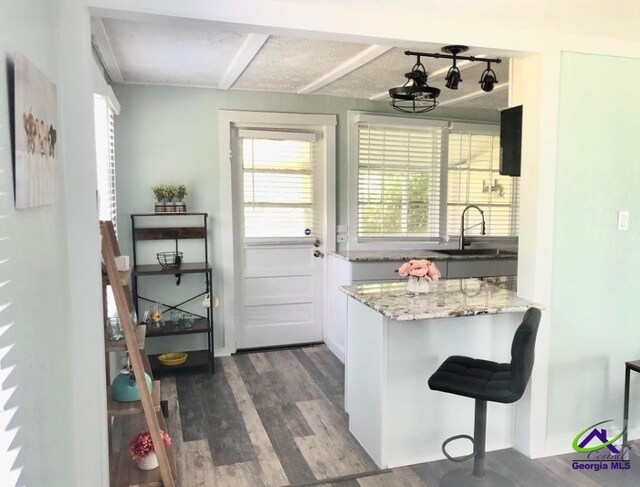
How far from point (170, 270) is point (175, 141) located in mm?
1086

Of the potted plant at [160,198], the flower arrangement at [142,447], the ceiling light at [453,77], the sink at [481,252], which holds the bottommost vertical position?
the flower arrangement at [142,447]

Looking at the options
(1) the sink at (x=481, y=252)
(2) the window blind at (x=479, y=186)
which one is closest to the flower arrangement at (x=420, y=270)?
(1) the sink at (x=481, y=252)

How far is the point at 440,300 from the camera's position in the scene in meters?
2.61

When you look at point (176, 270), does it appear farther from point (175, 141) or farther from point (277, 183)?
point (277, 183)

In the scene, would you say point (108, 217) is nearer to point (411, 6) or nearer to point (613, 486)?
point (411, 6)

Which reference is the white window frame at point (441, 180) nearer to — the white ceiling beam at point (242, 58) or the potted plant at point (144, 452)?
the white ceiling beam at point (242, 58)

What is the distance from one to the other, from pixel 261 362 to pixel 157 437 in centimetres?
216

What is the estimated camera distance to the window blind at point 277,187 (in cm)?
453

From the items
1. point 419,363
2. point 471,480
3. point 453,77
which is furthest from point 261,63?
point 471,480

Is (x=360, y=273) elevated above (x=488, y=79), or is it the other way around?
(x=488, y=79)

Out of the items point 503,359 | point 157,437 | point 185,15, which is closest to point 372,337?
point 503,359

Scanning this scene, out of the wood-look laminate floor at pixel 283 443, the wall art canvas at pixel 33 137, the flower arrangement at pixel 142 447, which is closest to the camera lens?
the wall art canvas at pixel 33 137

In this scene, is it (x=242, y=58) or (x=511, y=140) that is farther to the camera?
(x=242, y=58)

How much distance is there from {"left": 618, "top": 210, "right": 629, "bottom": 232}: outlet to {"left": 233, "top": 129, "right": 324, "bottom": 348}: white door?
2.55 meters
